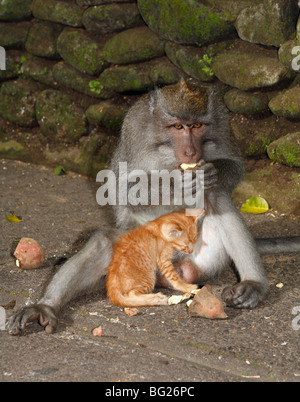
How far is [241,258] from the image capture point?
3.48 metres

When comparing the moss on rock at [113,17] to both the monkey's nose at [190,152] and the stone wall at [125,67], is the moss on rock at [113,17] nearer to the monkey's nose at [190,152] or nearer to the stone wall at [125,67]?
the stone wall at [125,67]

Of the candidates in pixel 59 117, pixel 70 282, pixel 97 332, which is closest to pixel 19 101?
pixel 59 117

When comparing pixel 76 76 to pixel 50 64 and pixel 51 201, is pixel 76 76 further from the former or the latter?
pixel 51 201

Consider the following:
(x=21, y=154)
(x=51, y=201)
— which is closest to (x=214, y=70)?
(x=51, y=201)

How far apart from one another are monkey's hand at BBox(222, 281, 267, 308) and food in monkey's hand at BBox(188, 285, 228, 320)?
0.11m

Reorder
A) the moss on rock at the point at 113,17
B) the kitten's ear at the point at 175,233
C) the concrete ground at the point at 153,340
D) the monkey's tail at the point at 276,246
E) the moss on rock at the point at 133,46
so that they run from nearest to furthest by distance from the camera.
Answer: the concrete ground at the point at 153,340 < the kitten's ear at the point at 175,233 < the monkey's tail at the point at 276,246 < the moss on rock at the point at 133,46 < the moss on rock at the point at 113,17

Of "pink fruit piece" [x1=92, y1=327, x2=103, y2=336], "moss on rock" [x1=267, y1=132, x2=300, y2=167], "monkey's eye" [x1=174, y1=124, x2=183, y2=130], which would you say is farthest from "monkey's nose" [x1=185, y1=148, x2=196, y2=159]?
"moss on rock" [x1=267, y1=132, x2=300, y2=167]

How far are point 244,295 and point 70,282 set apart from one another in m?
0.90

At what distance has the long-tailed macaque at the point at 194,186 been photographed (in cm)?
335

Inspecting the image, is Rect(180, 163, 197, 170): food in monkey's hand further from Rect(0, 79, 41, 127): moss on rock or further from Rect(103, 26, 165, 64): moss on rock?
Rect(0, 79, 41, 127): moss on rock

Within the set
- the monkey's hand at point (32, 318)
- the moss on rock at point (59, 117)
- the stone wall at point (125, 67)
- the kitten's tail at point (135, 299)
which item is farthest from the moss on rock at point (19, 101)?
the monkey's hand at point (32, 318)

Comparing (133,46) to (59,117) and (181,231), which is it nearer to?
(59,117)

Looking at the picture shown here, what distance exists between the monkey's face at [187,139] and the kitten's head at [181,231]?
12.2 inches

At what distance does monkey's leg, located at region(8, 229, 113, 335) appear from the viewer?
10.2 ft
